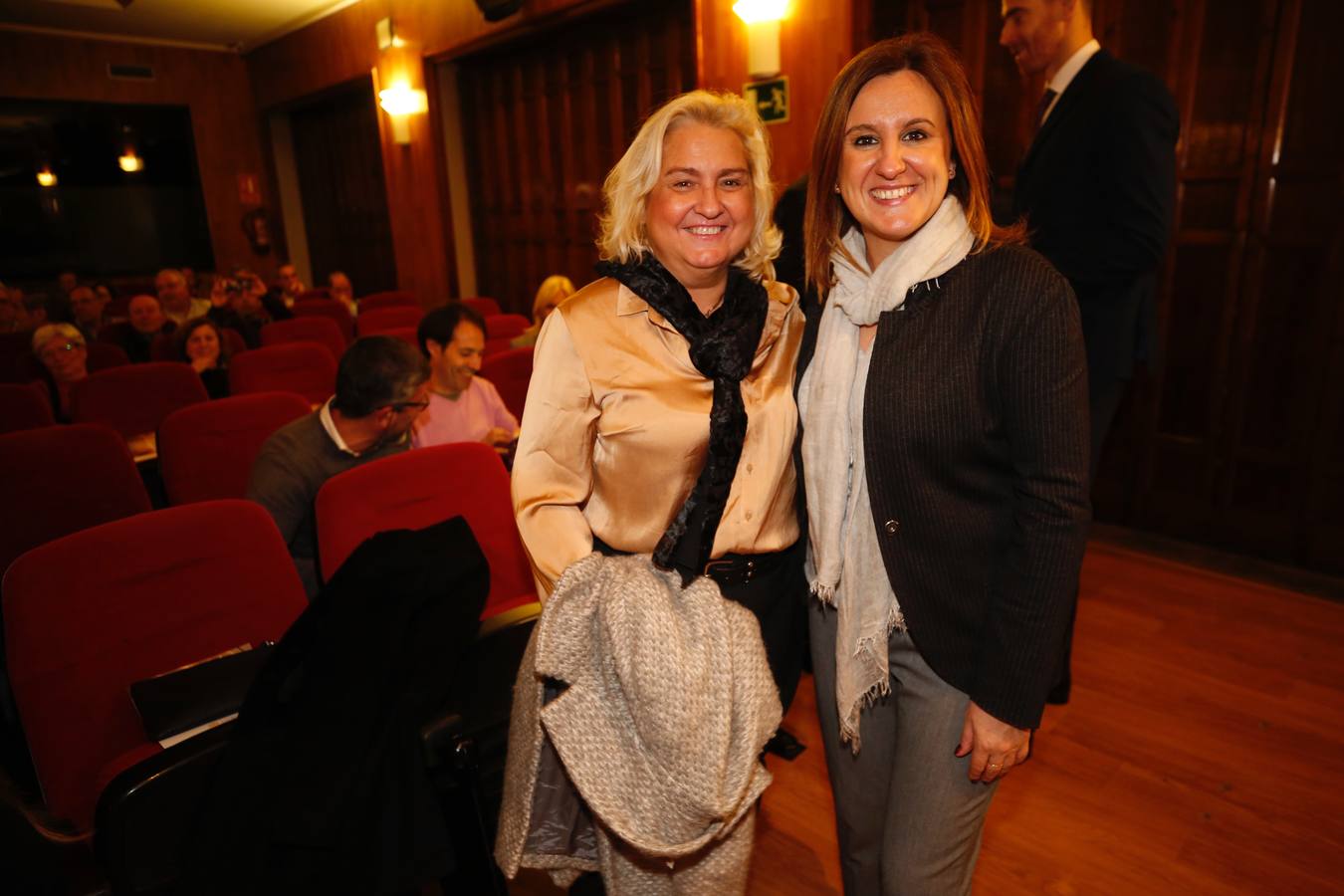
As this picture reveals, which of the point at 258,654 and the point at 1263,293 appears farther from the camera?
the point at 1263,293

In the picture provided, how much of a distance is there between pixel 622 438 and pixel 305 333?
15.9ft

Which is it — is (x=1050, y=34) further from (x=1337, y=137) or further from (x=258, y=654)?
(x=258, y=654)

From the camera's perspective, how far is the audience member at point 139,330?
534 centimetres

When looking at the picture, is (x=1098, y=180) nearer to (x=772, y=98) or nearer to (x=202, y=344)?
(x=772, y=98)

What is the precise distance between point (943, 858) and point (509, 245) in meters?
6.70

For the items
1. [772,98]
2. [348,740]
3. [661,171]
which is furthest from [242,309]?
[348,740]

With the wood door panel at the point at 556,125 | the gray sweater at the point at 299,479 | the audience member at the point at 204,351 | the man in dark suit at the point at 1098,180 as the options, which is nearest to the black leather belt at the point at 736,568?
the man in dark suit at the point at 1098,180

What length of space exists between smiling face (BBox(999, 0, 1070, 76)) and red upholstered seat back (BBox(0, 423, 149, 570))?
3078mm

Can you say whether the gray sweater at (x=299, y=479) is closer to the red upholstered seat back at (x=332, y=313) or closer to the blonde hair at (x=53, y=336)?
the blonde hair at (x=53, y=336)

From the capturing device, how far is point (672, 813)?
114cm

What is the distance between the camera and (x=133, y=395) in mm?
3742

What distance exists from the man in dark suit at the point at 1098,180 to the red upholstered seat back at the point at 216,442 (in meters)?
2.62

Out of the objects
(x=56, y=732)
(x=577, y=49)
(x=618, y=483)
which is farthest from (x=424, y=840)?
(x=577, y=49)

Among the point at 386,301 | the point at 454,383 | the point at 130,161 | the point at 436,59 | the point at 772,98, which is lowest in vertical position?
the point at 454,383
